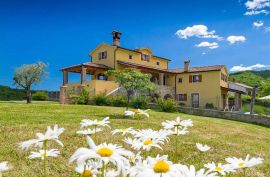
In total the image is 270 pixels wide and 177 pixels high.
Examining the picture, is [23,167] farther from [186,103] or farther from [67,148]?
[186,103]

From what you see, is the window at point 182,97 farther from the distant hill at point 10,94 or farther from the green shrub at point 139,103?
the distant hill at point 10,94

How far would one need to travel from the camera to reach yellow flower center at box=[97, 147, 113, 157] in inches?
77.3

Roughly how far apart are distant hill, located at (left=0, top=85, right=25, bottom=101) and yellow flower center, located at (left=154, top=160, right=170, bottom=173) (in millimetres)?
44836

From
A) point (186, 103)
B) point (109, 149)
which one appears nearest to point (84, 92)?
point (186, 103)

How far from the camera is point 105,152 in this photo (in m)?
2.01

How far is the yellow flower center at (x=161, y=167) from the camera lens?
6.22 ft

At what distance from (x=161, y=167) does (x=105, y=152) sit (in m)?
0.35

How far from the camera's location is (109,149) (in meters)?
2.10

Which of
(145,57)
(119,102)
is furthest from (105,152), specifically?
(145,57)

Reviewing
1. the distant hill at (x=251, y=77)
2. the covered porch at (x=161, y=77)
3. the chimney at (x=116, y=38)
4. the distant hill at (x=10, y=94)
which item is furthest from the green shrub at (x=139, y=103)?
the distant hill at (x=251, y=77)

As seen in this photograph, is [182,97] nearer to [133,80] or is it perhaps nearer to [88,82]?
[88,82]

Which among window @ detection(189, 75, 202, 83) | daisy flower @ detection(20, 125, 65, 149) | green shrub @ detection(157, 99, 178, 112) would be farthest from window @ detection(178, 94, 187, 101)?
daisy flower @ detection(20, 125, 65, 149)

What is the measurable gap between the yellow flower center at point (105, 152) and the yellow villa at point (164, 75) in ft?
114

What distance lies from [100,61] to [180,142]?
104 feet
